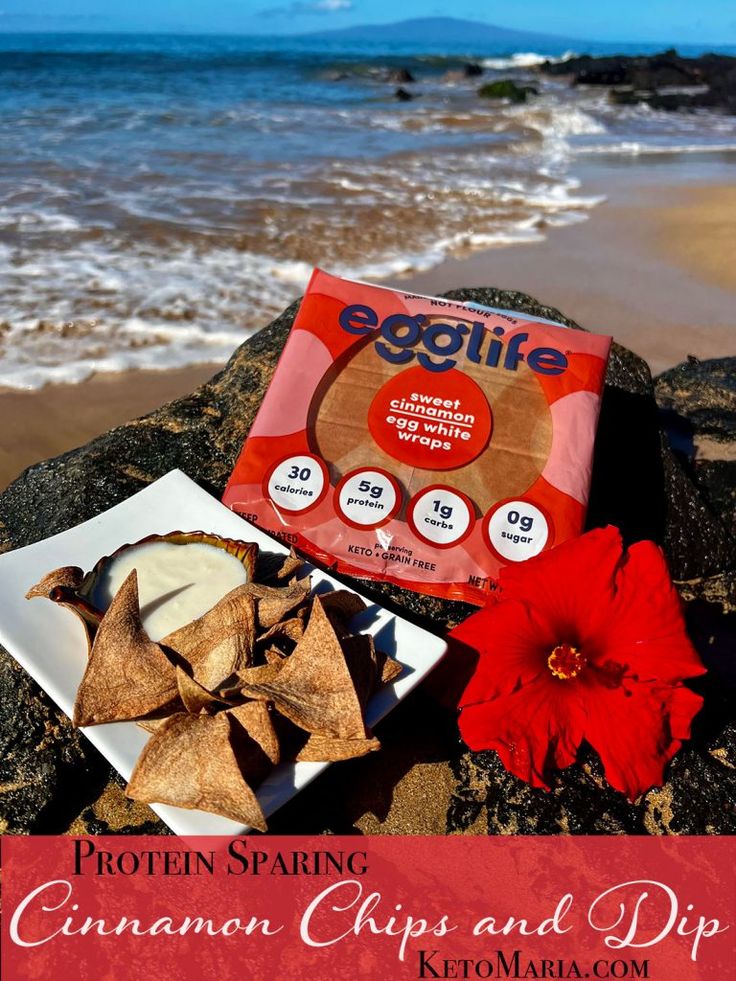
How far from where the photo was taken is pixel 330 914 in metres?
1.17

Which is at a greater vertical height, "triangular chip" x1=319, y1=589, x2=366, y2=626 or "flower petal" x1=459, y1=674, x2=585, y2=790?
"triangular chip" x1=319, y1=589, x2=366, y2=626

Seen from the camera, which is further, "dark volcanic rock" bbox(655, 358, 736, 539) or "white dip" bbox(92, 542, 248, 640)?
"dark volcanic rock" bbox(655, 358, 736, 539)

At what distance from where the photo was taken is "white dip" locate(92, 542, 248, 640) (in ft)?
4.58

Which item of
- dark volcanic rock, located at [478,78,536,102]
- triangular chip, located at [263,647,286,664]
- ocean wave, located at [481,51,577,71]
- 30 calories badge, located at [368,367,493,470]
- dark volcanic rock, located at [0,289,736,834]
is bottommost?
dark volcanic rock, located at [0,289,736,834]

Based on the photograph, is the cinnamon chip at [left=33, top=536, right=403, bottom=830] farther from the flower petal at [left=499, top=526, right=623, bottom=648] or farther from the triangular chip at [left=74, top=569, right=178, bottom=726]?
the flower petal at [left=499, top=526, right=623, bottom=648]

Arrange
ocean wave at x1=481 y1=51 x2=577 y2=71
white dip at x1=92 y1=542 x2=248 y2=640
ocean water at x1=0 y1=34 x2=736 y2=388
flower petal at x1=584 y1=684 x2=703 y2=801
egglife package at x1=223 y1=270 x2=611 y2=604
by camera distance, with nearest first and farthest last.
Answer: flower petal at x1=584 y1=684 x2=703 y2=801 < white dip at x1=92 y1=542 x2=248 y2=640 < egglife package at x1=223 y1=270 x2=611 y2=604 < ocean water at x1=0 y1=34 x2=736 y2=388 < ocean wave at x1=481 y1=51 x2=577 y2=71

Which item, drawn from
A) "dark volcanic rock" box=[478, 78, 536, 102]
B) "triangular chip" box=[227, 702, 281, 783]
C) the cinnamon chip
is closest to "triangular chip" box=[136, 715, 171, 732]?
the cinnamon chip

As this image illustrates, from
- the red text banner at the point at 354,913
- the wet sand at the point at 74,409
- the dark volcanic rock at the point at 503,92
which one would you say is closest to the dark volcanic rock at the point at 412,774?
the red text banner at the point at 354,913

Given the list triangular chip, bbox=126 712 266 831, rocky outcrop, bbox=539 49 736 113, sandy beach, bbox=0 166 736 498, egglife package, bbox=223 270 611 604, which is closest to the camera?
triangular chip, bbox=126 712 266 831

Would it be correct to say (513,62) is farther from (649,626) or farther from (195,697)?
(195,697)

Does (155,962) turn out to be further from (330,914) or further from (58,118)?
(58,118)

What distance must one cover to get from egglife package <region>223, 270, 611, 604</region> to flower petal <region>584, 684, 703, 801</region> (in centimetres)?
43

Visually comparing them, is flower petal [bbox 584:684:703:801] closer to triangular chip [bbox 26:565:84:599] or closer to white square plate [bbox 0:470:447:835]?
white square plate [bbox 0:470:447:835]

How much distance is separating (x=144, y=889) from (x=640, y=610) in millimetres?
893
